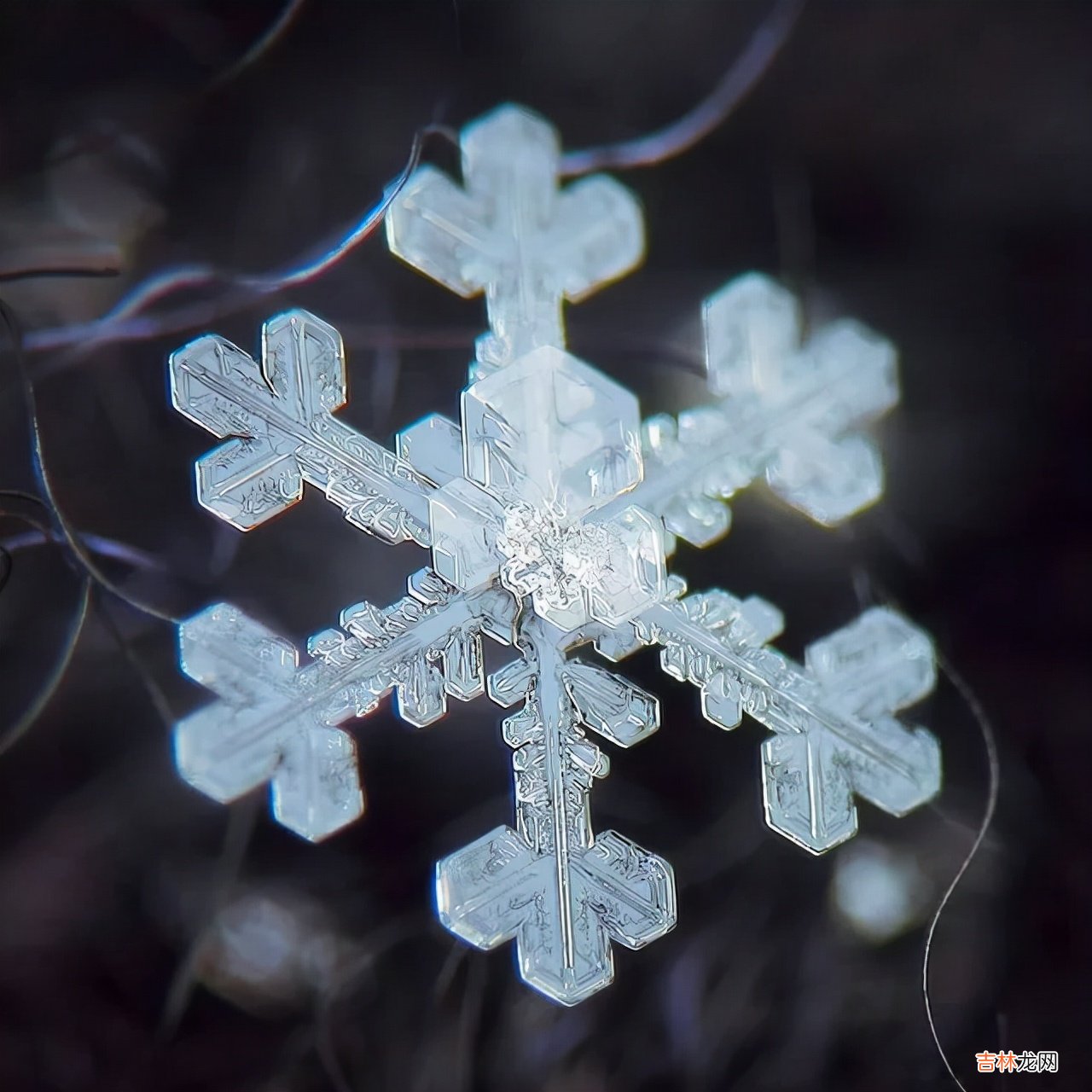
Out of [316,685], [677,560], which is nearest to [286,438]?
[316,685]

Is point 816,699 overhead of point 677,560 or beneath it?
beneath

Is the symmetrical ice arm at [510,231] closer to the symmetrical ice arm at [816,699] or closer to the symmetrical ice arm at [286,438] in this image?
the symmetrical ice arm at [286,438]

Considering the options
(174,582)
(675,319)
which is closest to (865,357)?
(675,319)

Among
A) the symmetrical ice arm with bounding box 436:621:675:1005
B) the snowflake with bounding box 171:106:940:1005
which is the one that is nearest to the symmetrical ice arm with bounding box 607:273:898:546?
the snowflake with bounding box 171:106:940:1005

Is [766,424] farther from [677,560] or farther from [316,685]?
[316,685]

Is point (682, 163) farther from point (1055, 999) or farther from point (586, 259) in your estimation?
point (1055, 999)

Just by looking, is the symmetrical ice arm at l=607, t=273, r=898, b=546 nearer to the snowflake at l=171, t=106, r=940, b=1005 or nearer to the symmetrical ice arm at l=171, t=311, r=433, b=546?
the snowflake at l=171, t=106, r=940, b=1005
